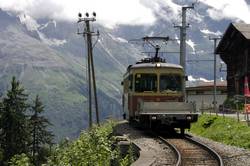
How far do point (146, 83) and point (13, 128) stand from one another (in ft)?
146

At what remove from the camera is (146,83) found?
28.2 meters

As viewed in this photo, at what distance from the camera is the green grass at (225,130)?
2392 cm

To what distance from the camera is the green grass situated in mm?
23916

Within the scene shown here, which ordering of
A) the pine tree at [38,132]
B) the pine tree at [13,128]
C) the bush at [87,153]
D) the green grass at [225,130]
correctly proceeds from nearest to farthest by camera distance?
the bush at [87,153]
the green grass at [225,130]
the pine tree at [13,128]
the pine tree at [38,132]

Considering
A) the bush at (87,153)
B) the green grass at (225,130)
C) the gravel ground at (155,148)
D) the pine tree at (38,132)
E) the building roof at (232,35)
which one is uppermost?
the building roof at (232,35)

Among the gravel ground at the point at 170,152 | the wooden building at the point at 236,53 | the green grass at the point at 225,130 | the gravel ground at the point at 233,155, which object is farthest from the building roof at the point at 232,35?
the gravel ground at the point at 233,155

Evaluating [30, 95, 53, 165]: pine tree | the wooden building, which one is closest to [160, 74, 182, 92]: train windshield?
the wooden building

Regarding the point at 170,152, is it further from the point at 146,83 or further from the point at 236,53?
the point at 236,53

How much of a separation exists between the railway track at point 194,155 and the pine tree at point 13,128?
1913 inches

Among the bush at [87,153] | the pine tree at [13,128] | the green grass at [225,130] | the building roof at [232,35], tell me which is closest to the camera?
the bush at [87,153]

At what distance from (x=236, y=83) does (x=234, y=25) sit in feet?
21.4

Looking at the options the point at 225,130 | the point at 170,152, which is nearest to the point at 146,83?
the point at 225,130

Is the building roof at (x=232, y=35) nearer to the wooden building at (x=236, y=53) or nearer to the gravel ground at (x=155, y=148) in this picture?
the wooden building at (x=236, y=53)

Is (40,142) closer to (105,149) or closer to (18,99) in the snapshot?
(18,99)
